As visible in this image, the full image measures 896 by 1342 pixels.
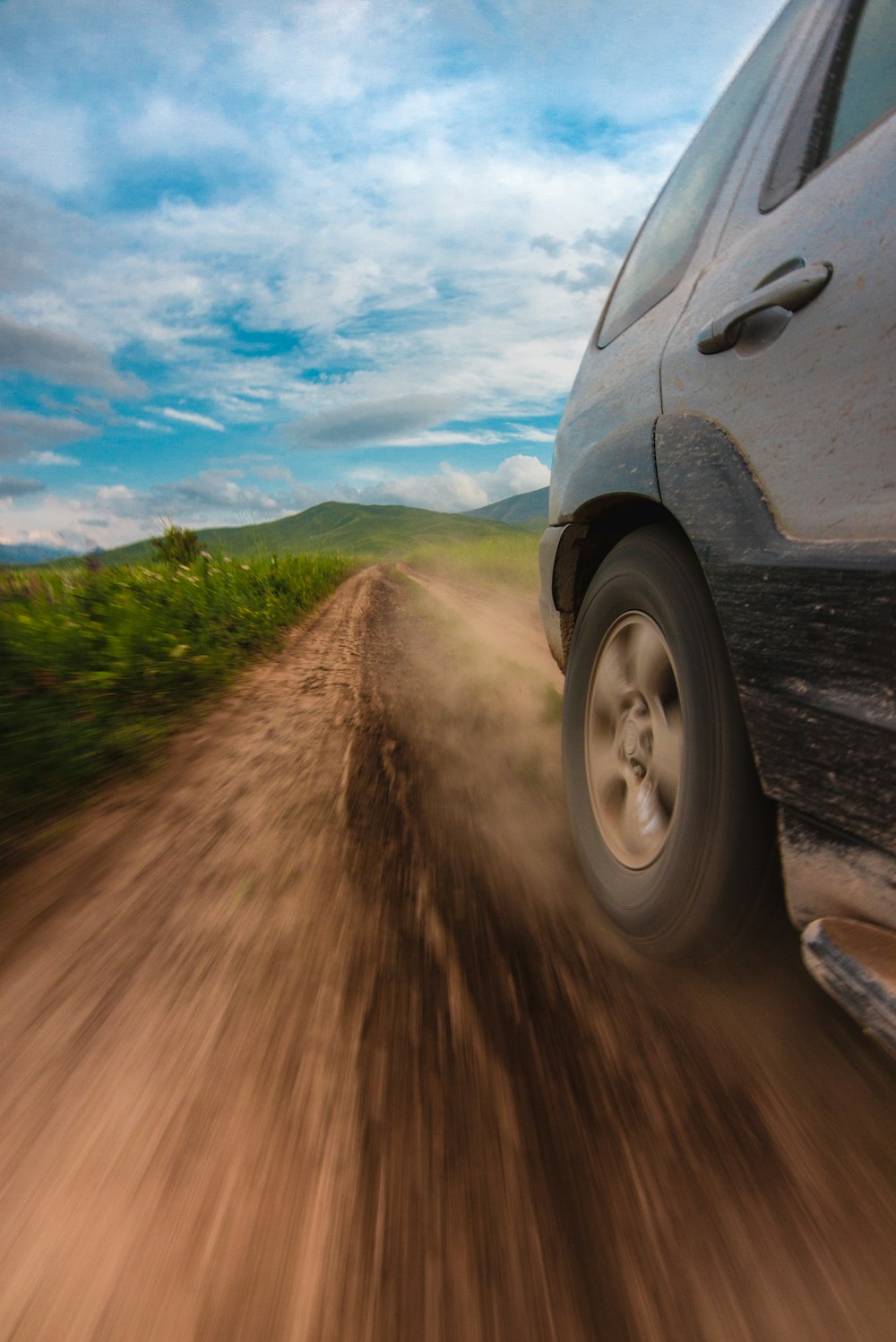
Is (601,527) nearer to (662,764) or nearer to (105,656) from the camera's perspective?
(662,764)

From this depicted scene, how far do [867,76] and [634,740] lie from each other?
1.34 m

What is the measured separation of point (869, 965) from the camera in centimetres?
90

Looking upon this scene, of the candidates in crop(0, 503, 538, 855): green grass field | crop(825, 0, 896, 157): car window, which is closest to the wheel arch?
crop(825, 0, 896, 157): car window

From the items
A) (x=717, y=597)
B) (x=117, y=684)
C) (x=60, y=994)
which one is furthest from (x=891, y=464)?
(x=117, y=684)

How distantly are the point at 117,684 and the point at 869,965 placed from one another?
3789 mm

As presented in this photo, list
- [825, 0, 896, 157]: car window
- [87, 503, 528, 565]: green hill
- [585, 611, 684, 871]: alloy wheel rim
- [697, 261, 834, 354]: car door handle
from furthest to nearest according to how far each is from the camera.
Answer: [87, 503, 528, 565]: green hill < [585, 611, 684, 871]: alloy wheel rim < [825, 0, 896, 157]: car window < [697, 261, 834, 354]: car door handle

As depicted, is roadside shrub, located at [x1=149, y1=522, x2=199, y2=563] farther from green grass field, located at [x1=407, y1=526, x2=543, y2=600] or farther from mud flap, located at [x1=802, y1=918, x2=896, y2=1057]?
mud flap, located at [x1=802, y1=918, x2=896, y2=1057]

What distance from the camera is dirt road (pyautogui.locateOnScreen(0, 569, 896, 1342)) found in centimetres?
95

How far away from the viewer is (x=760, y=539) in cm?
113

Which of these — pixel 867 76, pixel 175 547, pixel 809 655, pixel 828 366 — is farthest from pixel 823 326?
pixel 175 547

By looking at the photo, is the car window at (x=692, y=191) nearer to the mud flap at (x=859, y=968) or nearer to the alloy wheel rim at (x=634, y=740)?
the alloy wheel rim at (x=634, y=740)

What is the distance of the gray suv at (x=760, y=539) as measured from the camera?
37.4 inches

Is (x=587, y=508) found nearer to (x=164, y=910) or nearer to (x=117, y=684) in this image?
(x=164, y=910)

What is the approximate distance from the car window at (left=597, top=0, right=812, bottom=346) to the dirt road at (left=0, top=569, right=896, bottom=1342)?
1643 mm
